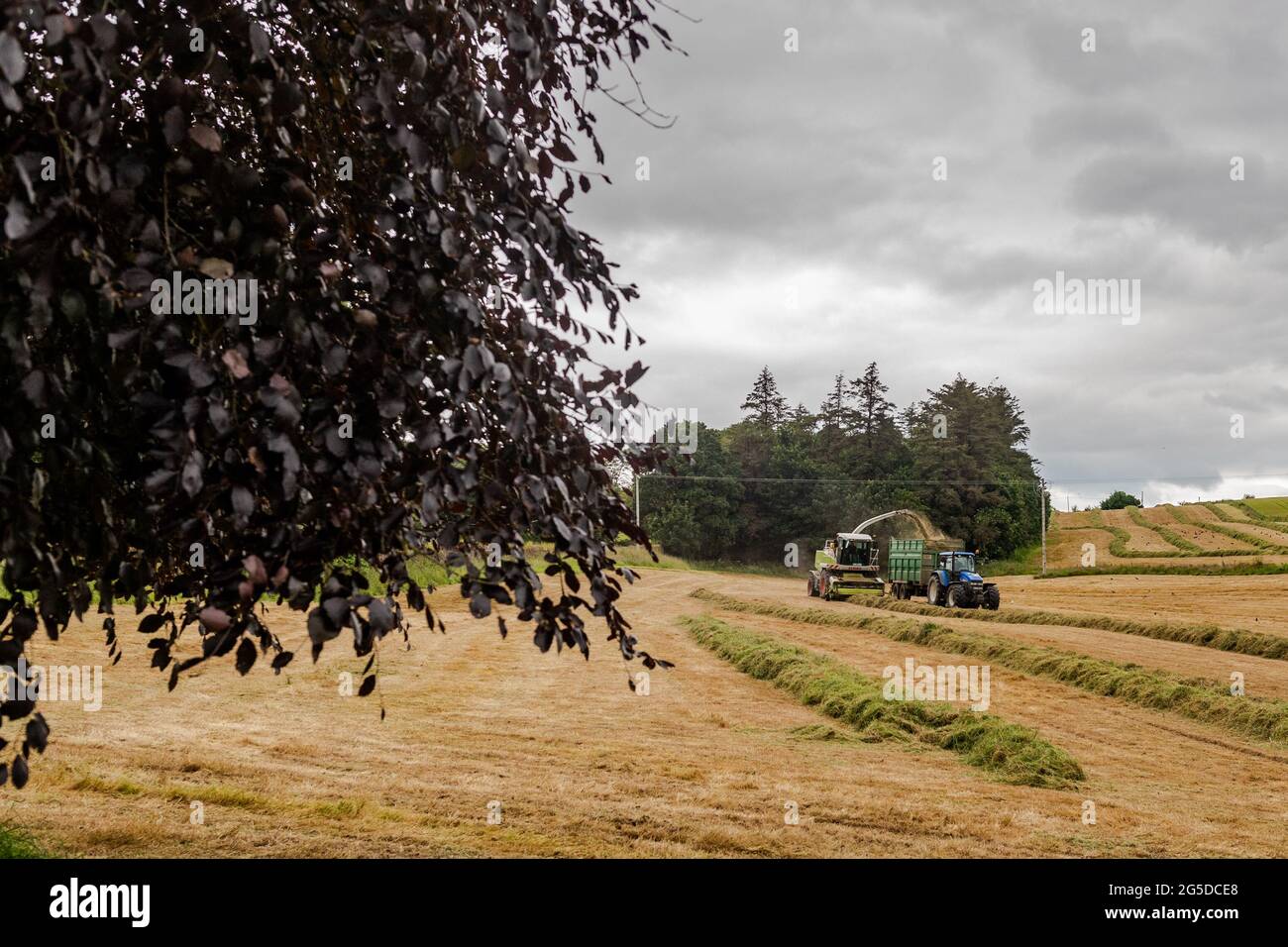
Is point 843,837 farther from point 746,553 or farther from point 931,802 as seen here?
point 746,553

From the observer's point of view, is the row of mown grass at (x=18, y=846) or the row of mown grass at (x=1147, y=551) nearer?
the row of mown grass at (x=18, y=846)

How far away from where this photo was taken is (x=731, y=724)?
1088cm

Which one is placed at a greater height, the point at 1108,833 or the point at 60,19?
the point at 60,19

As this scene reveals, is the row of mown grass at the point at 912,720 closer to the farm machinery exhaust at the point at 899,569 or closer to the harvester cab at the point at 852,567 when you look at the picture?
the farm machinery exhaust at the point at 899,569

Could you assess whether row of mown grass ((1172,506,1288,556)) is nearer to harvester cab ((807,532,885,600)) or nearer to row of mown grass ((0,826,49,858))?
harvester cab ((807,532,885,600))

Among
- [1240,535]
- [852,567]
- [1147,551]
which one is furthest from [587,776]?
[1240,535]

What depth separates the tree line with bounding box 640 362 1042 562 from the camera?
57.0 metres

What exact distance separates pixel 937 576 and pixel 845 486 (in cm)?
3560

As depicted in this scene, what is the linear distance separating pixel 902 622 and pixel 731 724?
1099 centimetres

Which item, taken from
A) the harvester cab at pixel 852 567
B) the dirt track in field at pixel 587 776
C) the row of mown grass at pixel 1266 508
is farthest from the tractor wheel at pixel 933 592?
the row of mown grass at pixel 1266 508

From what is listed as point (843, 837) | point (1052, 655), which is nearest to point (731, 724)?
point (843, 837)

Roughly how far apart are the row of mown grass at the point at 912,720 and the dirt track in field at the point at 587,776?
11.5 inches

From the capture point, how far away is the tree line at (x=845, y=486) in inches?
2245

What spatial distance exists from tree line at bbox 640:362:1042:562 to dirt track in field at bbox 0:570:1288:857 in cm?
4025
